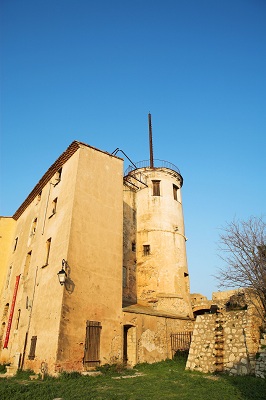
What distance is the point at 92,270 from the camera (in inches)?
579

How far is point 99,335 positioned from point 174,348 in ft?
20.1

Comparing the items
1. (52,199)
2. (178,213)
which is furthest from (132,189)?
(52,199)

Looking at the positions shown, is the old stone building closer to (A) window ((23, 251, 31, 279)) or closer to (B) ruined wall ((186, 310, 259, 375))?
(A) window ((23, 251, 31, 279))

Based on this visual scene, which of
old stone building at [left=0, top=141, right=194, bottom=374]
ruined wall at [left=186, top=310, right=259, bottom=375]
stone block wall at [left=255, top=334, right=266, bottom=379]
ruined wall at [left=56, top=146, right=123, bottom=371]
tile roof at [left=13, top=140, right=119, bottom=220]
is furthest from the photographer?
tile roof at [left=13, top=140, right=119, bottom=220]

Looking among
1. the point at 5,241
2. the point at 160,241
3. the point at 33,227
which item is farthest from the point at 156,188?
the point at 5,241

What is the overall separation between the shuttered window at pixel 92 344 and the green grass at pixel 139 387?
1.94ft

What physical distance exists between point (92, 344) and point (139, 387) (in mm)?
4073

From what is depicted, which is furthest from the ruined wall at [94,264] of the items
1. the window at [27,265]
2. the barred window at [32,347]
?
the window at [27,265]

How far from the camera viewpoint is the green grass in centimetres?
841

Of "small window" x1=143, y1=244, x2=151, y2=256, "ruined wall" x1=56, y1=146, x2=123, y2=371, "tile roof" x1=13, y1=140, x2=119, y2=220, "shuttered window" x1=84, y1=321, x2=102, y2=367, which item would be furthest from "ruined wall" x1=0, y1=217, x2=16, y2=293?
"shuttered window" x1=84, y1=321, x2=102, y2=367

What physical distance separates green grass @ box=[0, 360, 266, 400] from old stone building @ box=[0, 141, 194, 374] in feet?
Answer: 5.17

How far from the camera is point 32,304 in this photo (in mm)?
15969

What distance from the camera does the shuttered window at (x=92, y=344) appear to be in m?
12.9

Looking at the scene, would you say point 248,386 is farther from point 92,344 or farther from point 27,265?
point 27,265
